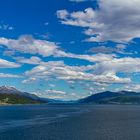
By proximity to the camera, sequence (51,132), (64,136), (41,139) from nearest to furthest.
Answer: (41,139)
(64,136)
(51,132)

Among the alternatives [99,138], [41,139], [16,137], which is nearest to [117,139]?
[99,138]

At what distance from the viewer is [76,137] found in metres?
137

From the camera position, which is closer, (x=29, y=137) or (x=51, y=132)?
(x=29, y=137)

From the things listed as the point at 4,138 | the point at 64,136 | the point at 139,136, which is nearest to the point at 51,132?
the point at 64,136

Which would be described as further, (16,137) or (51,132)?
(51,132)

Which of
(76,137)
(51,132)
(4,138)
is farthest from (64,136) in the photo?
(4,138)

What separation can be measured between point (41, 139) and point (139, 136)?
4329cm

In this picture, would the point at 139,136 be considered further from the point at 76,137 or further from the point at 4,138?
the point at 4,138

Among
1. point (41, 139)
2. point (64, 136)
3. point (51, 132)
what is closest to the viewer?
point (41, 139)

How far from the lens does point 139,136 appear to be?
459 ft

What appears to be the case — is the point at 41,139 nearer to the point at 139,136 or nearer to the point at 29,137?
the point at 29,137

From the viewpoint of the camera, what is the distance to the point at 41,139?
129625mm

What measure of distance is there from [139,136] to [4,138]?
58.2 m

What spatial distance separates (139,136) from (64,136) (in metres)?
32.9
